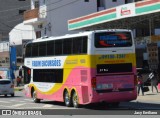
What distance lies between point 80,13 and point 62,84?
36473mm

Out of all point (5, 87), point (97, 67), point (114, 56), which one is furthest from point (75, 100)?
point (5, 87)

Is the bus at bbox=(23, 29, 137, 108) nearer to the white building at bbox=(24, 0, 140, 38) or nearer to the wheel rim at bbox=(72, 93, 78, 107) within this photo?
the wheel rim at bbox=(72, 93, 78, 107)

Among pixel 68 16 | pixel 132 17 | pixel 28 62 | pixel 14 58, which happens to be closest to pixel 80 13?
pixel 68 16

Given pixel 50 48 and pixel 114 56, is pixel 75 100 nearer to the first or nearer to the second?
pixel 114 56

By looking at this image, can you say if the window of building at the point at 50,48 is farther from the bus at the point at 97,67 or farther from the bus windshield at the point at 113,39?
the bus windshield at the point at 113,39

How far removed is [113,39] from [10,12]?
61.1 m

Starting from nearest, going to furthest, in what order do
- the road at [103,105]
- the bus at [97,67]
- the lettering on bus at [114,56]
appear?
the bus at [97,67] → the lettering on bus at [114,56] → the road at [103,105]

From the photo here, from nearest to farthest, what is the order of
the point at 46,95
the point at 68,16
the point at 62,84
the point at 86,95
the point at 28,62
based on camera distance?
the point at 86,95 → the point at 62,84 → the point at 46,95 → the point at 28,62 → the point at 68,16

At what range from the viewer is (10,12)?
8375 cm

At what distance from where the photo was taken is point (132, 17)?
40344mm

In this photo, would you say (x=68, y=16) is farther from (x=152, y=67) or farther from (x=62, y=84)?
(x=62, y=84)

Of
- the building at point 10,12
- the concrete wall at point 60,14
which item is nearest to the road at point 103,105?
the concrete wall at point 60,14

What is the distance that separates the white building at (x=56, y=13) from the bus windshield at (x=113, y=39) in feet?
121

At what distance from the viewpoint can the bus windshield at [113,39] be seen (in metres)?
24.4
